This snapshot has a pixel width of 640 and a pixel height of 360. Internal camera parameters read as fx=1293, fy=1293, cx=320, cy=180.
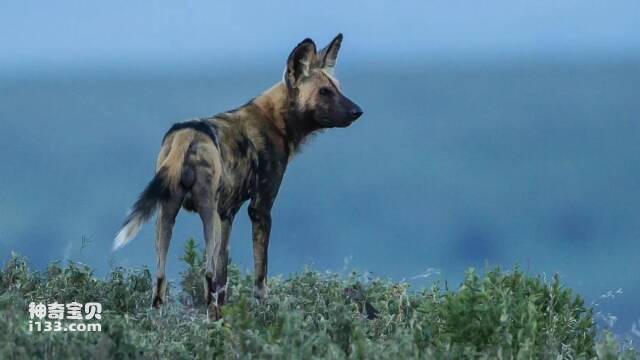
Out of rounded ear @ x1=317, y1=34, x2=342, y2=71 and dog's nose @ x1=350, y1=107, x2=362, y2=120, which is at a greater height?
rounded ear @ x1=317, y1=34, x2=342, y2=71

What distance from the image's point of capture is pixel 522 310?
9.21 metres

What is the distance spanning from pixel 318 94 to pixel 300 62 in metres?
0.35

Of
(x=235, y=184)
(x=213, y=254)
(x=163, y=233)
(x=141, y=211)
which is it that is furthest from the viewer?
(x=235, y=184)

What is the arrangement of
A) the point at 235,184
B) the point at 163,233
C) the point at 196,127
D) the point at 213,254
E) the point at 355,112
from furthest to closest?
the point at 355,112 < the point at 235,184 < the point at 196,127 < the point at 213,254 < the point at 163,233

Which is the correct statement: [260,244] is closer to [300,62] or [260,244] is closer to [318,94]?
[318,94]

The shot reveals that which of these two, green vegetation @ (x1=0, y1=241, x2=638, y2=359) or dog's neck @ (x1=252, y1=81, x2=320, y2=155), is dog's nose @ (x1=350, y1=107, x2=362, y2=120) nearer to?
dog's neck @ (x1=252, y1=81, x2=320, y2=155)

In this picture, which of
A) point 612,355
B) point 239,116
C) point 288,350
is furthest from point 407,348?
point 239,116

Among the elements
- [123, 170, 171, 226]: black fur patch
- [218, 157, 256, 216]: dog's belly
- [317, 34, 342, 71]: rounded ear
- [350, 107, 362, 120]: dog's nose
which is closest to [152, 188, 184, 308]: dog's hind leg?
[123, 170, 171, 226]: black fur patch

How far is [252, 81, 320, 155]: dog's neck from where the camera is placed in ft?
37.8

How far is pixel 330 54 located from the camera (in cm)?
1162

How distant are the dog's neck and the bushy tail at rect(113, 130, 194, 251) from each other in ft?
5.27

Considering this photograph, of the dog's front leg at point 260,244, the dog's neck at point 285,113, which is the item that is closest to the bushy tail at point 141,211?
the dog's front leg at point 260,244

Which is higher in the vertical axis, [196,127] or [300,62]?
[300,62]

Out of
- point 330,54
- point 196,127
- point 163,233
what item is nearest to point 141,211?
point 163,233
